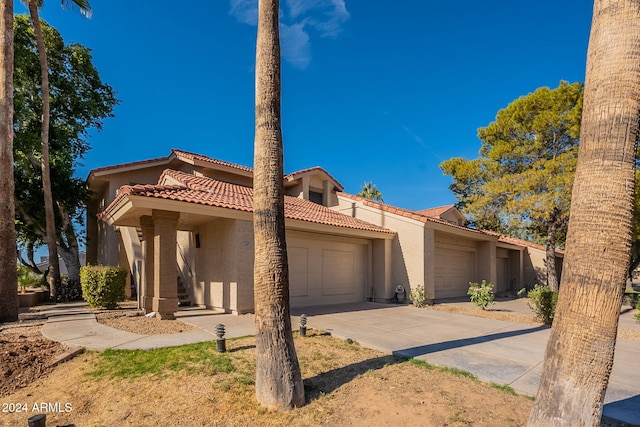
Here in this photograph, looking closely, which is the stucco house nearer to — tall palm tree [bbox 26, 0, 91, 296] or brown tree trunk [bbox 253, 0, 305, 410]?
tall palm tree [bbox 26, 0, 91, 296]

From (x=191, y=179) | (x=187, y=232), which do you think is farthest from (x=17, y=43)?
(x=187, y=232)

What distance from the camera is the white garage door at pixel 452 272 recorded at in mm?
17312

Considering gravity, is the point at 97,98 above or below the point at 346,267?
above

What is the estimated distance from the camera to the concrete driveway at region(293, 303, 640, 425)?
17.0ft

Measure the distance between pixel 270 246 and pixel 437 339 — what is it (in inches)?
211

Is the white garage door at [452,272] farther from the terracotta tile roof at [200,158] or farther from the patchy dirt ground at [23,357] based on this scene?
the patchy dirt ground at [23,357]

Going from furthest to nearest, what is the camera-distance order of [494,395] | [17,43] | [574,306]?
[17,43] → [494,395] → [574,306]

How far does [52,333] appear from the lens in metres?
7.61

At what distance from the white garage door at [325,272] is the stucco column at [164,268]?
13.3ft

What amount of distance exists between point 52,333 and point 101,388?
154 inches

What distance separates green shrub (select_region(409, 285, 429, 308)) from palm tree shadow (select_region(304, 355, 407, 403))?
7968 mm

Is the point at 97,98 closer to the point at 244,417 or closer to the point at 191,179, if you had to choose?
the point at 191,179

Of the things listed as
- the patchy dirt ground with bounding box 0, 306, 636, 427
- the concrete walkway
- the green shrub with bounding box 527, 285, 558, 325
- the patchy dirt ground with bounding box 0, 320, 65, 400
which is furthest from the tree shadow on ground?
the patchy dirt ground with bounding box 0, 320, 65, 400

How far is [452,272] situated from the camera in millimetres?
18344
